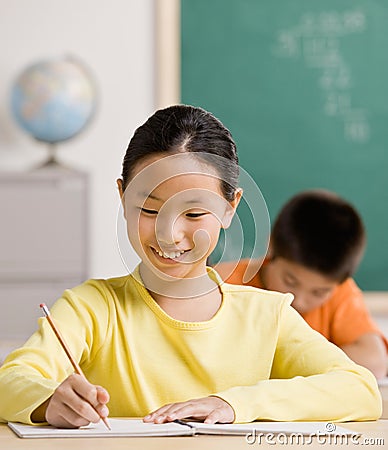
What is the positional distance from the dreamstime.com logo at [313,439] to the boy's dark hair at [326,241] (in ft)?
5.31

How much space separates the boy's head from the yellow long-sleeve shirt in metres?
1.33

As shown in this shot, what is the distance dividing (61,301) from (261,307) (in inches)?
11.9

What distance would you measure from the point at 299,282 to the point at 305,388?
4.88 feet

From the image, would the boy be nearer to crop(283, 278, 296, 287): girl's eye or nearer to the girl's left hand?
crop(283, 278, 296, 287): girl's eye

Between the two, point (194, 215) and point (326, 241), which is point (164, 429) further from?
point (326, 241)

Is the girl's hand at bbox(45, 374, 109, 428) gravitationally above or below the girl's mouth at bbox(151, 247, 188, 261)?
below

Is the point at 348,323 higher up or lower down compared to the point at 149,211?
lower down

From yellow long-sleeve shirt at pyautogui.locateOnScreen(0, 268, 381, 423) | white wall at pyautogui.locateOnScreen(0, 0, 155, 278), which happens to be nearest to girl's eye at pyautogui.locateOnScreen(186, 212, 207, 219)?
yellow long-sleeve shirt at pyautogui.locateOnScreen(0, 268, 381, 423)

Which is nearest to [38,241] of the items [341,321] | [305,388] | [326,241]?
[341,321]

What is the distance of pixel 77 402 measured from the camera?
1.16 metres

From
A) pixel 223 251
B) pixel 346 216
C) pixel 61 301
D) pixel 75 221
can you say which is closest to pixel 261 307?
pixel 223 251

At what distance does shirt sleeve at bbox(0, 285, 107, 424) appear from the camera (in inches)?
49.3

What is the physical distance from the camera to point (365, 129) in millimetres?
4566

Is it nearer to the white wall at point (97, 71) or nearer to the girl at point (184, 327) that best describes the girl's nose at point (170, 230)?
the girl at point (184, 327)
